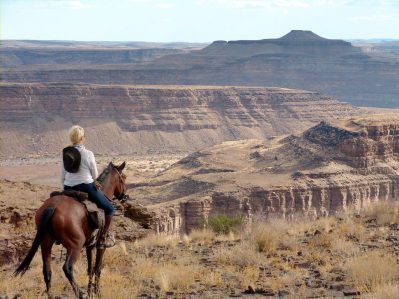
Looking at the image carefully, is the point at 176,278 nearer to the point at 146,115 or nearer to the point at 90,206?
the point at 90,206

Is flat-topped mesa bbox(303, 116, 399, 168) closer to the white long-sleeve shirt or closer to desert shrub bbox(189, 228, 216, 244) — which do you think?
desert shrub bbox(189, 228, 216, 244)

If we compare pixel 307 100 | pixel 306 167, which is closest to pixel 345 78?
pixel 307 100

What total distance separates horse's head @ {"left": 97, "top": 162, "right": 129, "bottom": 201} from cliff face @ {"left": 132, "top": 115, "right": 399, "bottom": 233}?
2532cm

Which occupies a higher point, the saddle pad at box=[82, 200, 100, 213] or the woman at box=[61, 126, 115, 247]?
the woman at box=[61, 126, 115, 247]

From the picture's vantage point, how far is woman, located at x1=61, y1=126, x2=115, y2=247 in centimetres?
1079

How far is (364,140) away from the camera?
2046 inches

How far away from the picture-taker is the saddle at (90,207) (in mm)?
10734

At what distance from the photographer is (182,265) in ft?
44.2

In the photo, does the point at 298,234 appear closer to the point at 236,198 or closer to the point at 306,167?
the point at 236,198

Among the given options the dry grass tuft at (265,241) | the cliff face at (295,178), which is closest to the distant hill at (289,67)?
the cliff face at (295,178)

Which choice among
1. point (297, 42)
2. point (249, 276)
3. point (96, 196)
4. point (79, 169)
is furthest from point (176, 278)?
point (297, 42)

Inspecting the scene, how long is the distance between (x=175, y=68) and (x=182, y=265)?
128 meters

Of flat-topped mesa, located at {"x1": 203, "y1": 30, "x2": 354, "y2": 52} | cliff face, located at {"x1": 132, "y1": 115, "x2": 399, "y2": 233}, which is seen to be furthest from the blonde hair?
flat-topped mesa, located at {"x1": 203, "y1": 30, "x2": 354, "y2": 52}

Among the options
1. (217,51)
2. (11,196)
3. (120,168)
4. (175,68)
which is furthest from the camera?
(217,51)
